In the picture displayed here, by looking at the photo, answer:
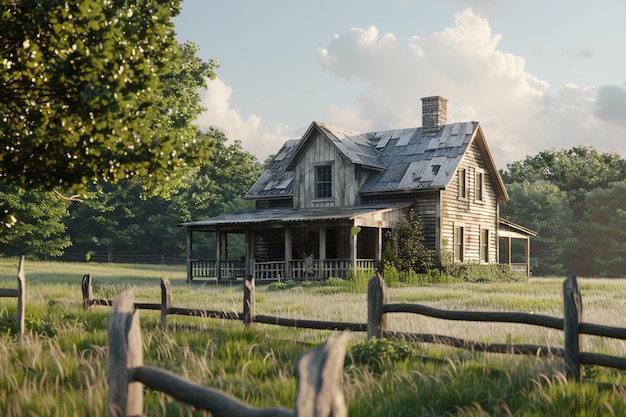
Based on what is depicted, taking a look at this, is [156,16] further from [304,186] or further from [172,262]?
[172,262]

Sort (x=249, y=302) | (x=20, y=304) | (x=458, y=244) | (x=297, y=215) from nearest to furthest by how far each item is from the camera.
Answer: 1. (x=249, y=302)
2. (x=20, y=304)
3. (x=297, y=215)
4. (x=458, y=244)

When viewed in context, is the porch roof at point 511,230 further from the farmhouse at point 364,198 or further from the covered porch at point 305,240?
the covered porch at point 305,240

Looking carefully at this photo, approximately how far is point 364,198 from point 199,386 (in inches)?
1277

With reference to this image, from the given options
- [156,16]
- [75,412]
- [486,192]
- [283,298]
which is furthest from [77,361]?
[486,192]

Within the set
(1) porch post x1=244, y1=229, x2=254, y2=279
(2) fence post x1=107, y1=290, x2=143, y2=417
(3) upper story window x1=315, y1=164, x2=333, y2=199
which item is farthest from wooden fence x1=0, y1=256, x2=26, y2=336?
(3) upper story window x1=315, y1=164, x2=333, y2=199

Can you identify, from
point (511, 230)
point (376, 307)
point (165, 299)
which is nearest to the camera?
point (376, 307)

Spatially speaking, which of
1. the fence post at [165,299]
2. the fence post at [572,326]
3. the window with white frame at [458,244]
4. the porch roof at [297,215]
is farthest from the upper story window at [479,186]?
the fence post at [572,326]

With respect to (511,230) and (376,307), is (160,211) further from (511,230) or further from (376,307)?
(376,307)

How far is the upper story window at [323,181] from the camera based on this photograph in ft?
121

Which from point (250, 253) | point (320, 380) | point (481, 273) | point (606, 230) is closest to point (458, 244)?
point (481, 273)

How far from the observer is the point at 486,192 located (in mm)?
40406

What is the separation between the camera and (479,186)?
130 ft

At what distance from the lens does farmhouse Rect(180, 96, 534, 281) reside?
3412cm

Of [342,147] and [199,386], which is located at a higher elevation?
[342,147]
